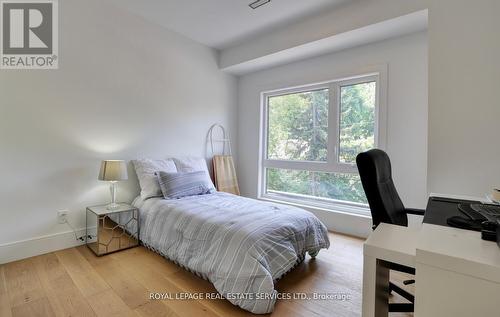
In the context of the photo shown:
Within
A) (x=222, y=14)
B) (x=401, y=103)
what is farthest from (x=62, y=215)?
(x=401, y=103)

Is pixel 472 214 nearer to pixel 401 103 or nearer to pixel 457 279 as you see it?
pixel 457 279

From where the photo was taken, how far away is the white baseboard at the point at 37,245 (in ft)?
7.44

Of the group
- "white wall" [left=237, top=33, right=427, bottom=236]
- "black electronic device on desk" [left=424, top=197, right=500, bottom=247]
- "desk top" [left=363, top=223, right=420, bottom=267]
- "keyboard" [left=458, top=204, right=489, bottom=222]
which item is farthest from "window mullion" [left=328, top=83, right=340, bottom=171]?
"desk top" [left=363, top=223, right=420, bottom=267]

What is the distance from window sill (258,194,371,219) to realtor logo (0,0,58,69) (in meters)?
3.34

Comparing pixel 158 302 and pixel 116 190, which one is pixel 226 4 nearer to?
pixel 116 190

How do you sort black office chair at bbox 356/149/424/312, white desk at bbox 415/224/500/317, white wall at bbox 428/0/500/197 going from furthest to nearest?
white wall at bbox 428/0/500/197 → black office chair at bbox 356/149/424/312 → white desk at bbox 415/224/500/317

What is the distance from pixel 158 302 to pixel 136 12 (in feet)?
10.5

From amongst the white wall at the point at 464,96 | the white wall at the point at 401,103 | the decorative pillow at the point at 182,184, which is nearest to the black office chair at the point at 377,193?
the white wall at the point at 464,96

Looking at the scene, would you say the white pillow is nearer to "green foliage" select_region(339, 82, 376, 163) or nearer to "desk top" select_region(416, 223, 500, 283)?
"green foliage" select_region(339, 82, 376, 163)

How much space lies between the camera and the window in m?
3.11

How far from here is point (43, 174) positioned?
96.7 inches

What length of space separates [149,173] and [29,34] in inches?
71.5

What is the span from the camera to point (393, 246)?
959mm

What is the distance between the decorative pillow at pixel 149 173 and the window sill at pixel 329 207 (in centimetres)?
178
